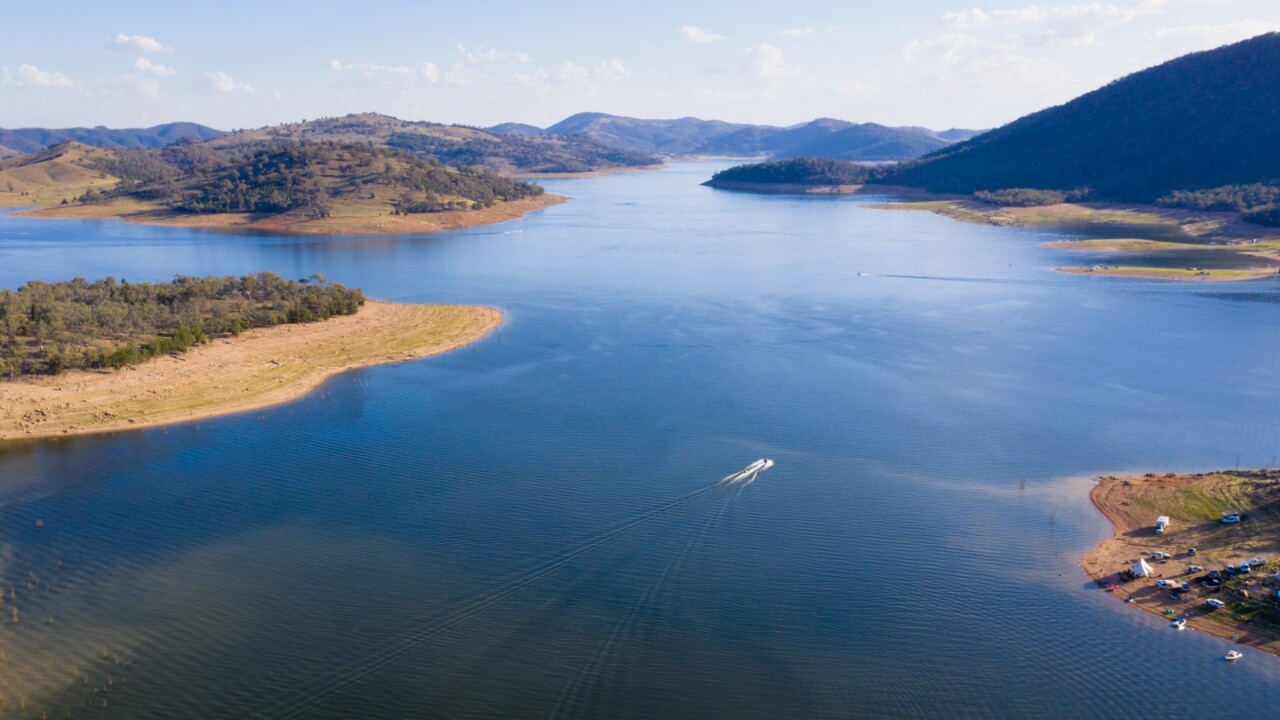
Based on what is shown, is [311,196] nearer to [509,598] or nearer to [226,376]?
[226,376]

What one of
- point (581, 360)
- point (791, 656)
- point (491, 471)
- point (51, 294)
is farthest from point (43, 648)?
point (51, 294)

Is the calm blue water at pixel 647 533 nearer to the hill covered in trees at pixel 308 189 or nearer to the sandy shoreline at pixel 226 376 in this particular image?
the sandy shoreline at pixel 226 376

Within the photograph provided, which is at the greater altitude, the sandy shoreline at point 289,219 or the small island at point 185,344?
the sandy shoreline at point 289,219


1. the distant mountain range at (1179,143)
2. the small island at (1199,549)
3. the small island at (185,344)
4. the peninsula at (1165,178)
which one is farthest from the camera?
the distant mountain range at (1179,143)

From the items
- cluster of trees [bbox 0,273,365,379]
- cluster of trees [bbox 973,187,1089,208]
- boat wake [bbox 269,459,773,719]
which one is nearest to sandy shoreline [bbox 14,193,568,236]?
cluster of trees [bbox 0,273,365,379]

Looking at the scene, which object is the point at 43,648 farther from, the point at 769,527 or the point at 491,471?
the point at 769,527

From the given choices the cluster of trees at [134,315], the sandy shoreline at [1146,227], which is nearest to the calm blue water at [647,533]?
the cluster of trees at [134,315]

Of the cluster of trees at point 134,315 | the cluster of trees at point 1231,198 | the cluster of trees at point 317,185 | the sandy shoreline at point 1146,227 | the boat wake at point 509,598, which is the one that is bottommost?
the boat wake at point 509,598

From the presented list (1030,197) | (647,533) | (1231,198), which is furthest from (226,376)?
(1030,197)
